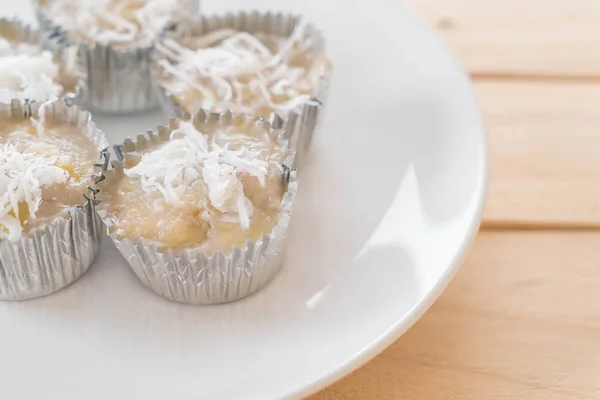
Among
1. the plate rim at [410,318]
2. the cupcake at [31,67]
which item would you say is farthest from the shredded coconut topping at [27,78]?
the plate rim at [410,318]

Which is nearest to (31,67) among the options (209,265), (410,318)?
(209,265)

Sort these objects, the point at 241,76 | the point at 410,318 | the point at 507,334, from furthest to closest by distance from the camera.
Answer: the point at 241,76 < the point at 507,334 < the point at 410,318

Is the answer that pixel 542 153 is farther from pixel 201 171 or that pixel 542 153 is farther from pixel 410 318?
pixel 201 171

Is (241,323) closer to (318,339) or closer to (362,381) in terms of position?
(318,339)

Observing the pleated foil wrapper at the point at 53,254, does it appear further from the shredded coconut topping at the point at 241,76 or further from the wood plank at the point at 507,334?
the wood plank at the point at 507,334

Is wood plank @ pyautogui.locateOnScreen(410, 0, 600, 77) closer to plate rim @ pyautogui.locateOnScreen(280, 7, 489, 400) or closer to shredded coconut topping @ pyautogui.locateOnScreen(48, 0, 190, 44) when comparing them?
plate rim @ pyautogui.locateOnScreen(280, 7, 489, 400)

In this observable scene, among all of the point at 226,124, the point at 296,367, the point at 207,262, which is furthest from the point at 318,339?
the point at 226,124
